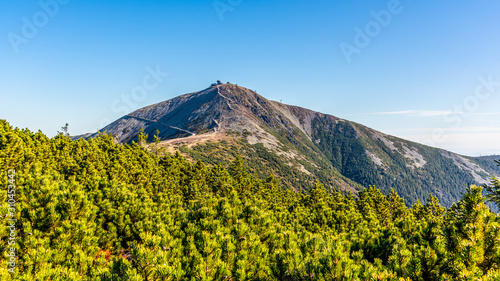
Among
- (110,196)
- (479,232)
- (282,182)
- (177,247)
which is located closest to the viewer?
(479,232)

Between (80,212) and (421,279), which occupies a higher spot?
(80,212)

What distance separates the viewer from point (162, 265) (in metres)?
8.77

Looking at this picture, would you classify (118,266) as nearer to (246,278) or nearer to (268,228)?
(246,278)

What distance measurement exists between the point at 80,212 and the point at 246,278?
11521 millimetres

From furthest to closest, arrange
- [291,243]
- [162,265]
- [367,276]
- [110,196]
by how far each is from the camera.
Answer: [110,196]
[291,243]
[162,265]
[367,276]

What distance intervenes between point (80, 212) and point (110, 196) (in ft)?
11.3

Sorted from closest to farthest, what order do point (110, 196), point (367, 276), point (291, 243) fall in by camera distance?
point (367, 276) < point (291, 243) < point (110, 196)

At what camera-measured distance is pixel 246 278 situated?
9789 mm

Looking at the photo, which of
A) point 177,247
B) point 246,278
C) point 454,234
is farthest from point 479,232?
point 177,247

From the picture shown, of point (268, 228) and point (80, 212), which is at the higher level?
point (80, 212)

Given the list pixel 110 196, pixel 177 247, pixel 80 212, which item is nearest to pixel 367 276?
pixel 177 247

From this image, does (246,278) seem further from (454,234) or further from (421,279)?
(454,234)

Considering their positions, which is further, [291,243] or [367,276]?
[291,243]

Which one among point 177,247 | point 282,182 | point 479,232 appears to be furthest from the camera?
point 282,182
